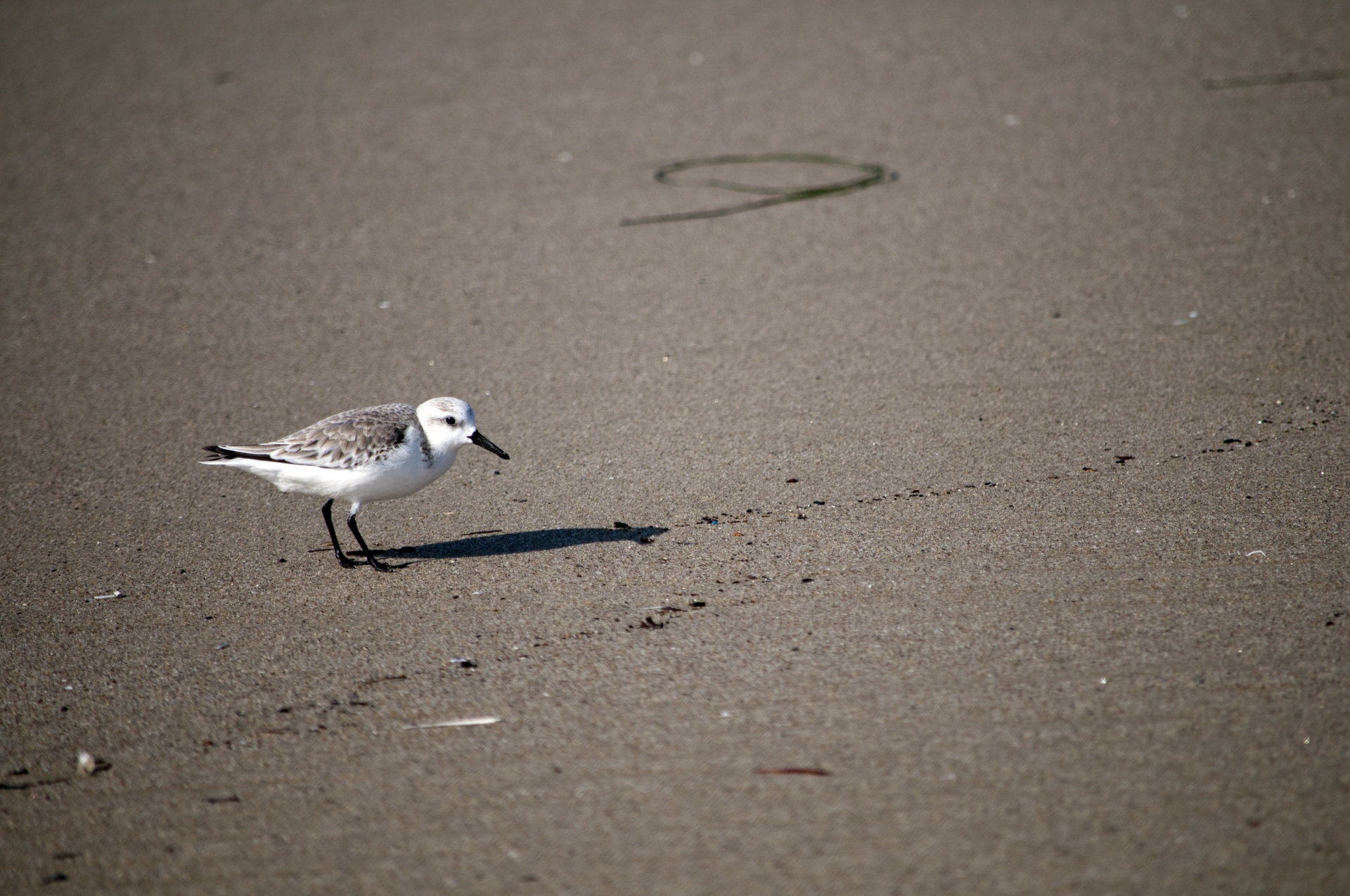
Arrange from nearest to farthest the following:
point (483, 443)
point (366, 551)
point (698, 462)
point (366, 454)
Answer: point (366, 454) < point (366, 551) < point (483, 443) < point (698, 462)

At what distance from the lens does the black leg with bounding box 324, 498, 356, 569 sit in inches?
213

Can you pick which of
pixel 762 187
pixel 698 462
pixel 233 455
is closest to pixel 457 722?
pixel 233 455

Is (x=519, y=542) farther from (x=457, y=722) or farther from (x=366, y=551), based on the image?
(x=457, y=722)

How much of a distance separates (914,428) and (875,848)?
342 centimetres

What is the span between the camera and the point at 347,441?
534 cm

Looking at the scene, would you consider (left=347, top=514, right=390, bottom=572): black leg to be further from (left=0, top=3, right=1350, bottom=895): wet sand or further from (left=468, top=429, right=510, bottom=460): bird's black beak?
(left=468, top=429, right=510, bottom=460): bird's black beak

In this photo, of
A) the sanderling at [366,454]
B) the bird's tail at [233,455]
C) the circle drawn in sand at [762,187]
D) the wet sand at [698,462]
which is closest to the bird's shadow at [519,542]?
the wet sand at [698,462]

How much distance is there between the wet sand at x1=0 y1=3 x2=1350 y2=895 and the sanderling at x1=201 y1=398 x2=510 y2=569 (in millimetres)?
376

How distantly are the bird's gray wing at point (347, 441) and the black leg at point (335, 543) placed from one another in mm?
305

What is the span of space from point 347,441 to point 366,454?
133 mm

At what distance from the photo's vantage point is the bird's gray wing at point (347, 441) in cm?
530

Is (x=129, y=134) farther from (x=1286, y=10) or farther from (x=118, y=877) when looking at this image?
(x=1286, y=10)

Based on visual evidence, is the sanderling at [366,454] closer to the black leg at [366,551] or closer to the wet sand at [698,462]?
the black leg at [366,551]

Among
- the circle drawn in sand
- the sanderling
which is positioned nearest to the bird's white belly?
the sanderling
